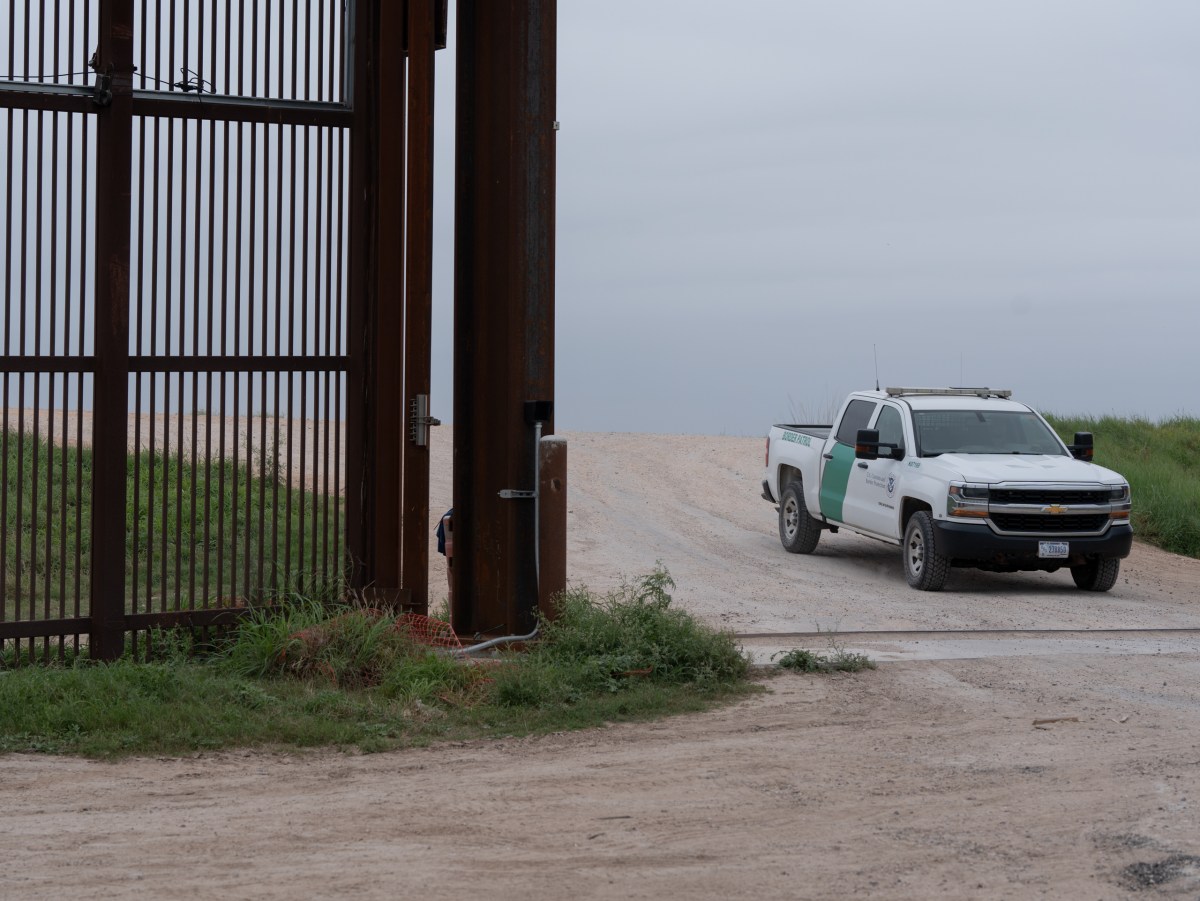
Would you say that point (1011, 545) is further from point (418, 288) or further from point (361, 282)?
point (361, 282)

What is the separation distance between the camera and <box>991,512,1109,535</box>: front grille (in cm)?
1423

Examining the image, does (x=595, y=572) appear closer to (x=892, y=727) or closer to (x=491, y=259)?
(x=491, y=259)

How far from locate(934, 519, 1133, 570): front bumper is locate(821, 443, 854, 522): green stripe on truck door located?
211cm

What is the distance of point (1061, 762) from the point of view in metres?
7.54

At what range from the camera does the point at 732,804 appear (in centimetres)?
668

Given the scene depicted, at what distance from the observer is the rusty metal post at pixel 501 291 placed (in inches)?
409

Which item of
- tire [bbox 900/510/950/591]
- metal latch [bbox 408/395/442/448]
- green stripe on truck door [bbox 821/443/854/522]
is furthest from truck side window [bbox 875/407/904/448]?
metal latch [bbox 408/395/442/448]

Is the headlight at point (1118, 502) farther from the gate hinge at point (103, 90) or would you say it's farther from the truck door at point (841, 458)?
the gate hinge at point (103, 90)

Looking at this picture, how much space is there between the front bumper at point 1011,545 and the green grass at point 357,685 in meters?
4.78

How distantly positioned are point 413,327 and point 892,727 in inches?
166

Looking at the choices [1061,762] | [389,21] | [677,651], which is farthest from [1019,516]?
[389,21]

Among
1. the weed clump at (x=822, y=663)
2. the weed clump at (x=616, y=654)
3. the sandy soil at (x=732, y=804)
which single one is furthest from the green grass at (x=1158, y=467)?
the weed clump at (x=616, y=654)

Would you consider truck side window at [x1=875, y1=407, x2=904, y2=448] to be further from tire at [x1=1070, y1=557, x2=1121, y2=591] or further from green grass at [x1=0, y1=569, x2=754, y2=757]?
green grass at [x1=0, y1=569, x2=754, y2=757]

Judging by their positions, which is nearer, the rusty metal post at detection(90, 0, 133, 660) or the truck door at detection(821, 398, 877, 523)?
the rusty metal post at detection(90, 0, 133, 660)
